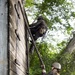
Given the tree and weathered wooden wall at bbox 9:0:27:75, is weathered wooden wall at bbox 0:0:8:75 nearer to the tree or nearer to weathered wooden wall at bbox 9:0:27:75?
weathered wooden wall at bbox 9:0:27:75

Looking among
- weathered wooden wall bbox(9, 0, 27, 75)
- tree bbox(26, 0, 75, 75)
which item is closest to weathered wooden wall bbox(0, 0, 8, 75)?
weathered wooden wall bbox(9, 0, 27, 75)

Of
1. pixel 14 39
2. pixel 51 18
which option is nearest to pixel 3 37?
pixel 14 39

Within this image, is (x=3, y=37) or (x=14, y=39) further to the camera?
(x=14, y=39)

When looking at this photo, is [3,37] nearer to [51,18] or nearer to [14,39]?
[14,39]

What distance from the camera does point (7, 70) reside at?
18.1 ft

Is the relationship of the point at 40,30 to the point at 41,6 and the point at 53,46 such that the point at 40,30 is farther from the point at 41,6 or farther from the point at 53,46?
the point at 53,46

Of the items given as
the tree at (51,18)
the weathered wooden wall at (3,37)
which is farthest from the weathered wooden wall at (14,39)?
the tree at (51,18)

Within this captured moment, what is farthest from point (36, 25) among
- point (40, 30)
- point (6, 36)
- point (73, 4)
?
point (73, 4)

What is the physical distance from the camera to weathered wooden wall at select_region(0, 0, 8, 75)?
217 inches

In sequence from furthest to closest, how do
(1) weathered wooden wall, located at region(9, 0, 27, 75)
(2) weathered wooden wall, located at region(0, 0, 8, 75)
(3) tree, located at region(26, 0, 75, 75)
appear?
(3) tree, located at region(26, 0, 75, 75) < (1) weathered wooden wall, located at region(9, 0, 27, 75) < (2) weathered wooden wall, located at region(0, 0, 8, 75)

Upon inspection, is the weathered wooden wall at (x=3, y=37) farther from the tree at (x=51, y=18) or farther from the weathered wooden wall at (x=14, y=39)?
the tree at (x=51, y=18)

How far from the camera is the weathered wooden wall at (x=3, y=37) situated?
5.52m

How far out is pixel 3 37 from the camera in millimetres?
5730

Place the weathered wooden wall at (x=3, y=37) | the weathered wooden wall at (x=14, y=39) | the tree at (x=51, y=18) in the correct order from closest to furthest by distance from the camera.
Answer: the weathered wooden wall at (x=3, y=37) → the weathered wooden wall at (x=14, y=39) → the tree at (x=51, y=18)
